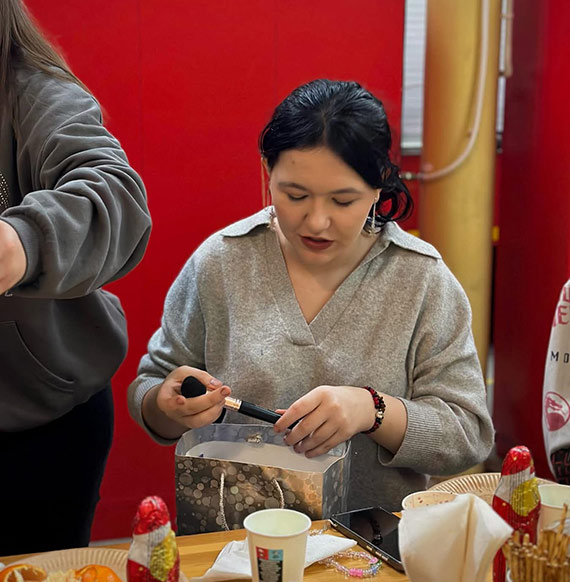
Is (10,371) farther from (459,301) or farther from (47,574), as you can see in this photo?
(459,301)

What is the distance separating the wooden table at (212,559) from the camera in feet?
3.81

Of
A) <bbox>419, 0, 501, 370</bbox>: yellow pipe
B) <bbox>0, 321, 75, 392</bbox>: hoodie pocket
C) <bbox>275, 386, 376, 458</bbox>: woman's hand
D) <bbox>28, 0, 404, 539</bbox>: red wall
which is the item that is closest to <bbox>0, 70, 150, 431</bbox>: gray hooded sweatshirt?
<bbox>0, 321, 75, 392</bbox>: hoodie pocket

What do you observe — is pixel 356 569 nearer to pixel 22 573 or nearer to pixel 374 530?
pixel 374 530

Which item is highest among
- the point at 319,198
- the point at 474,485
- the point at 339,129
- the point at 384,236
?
the point at 339,129

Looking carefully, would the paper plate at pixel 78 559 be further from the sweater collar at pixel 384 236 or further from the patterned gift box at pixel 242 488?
the sweater collar at pixel 384 236

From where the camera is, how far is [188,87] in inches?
96.4

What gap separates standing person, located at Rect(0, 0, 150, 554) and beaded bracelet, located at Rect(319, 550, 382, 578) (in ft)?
1.58

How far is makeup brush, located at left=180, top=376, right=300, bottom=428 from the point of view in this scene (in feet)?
4.51

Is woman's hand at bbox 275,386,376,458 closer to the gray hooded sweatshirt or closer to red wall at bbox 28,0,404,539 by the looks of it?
the gray hooded sweatshirt

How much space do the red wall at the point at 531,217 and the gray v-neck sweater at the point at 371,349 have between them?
1167mm

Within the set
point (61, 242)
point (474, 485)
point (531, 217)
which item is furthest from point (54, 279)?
point (531, 217)

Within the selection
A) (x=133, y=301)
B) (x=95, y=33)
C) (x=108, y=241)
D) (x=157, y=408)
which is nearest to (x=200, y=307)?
(x=157, y=408)

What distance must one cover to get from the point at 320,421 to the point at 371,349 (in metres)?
0.25

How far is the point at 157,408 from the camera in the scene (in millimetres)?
1543
